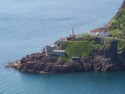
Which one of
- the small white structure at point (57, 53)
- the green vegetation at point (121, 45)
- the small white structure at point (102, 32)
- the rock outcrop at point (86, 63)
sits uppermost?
the small white structure at point (102, 32)

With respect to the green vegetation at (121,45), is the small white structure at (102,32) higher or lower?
higher

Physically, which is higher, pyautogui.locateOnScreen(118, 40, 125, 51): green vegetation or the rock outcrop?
pyautogui.locateOnScreen(118, 40, 125, 51): green vegetation

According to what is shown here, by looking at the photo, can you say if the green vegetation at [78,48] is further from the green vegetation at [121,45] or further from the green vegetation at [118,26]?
the green vegetation at [118,26]

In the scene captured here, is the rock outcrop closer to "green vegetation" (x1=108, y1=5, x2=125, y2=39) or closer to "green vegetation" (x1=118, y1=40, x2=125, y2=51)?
"green vegetation" (x1=118, y1=40, x2=125, y2=51)

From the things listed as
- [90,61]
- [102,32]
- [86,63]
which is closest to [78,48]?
[90,61]

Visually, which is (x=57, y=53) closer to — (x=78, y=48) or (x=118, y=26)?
(x=78, y=48)

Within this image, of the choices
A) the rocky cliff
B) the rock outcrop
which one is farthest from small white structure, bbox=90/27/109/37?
the rock outcrop

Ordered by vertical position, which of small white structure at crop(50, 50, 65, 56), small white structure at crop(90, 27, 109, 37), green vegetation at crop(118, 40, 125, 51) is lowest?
small white structure at crop(50, 50, 65, 56)

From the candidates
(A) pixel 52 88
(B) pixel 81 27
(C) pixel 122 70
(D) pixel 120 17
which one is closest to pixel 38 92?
(A) pixel 52 88

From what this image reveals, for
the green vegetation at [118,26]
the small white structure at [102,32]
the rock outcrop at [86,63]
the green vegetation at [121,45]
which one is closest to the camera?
the rock outcrop at [86,63]

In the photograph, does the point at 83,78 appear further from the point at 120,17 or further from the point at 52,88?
the point at 120,17

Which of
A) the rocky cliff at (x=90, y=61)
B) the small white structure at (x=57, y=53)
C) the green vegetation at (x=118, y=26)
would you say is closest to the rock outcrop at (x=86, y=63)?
the rocky cliff at (x=90, y=61)
